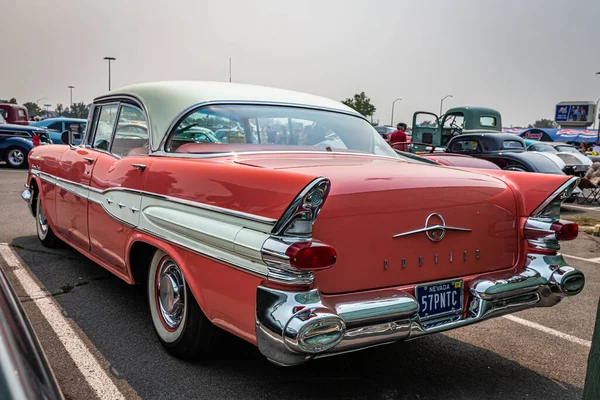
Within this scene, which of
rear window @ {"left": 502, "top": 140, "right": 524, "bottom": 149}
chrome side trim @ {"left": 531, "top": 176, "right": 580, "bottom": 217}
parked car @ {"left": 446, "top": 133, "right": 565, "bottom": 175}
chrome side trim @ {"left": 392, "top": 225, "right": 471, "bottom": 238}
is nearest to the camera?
chrome side trim @ {"left": 392, "top": 225, "right": 471, "bottom": 238}

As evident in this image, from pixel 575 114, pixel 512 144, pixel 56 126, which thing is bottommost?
pixel 512 144

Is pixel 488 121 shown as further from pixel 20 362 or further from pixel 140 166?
pixel 20 362

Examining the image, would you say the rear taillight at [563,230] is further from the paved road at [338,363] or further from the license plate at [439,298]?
the paved road at [338,363]

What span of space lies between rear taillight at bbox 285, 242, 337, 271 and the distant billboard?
247 ft

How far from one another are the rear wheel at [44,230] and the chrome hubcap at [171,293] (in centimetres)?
272

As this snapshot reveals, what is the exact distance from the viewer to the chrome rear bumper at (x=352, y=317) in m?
2.18

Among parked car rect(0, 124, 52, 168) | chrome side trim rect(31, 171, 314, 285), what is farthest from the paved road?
parked car rect(0, 124, 52, 168)

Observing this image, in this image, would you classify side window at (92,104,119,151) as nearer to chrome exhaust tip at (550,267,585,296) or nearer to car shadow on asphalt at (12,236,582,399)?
car shadow on asphalt at (12,236,582,399)

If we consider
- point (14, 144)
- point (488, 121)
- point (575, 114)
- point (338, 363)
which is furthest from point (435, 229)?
point (575, 114)

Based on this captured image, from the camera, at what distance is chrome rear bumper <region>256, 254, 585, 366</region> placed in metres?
2.18

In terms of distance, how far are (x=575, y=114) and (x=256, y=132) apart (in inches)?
2955

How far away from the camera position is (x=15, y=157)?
1614cm

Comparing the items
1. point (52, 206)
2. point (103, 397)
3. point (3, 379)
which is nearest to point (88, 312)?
point (103, 397)

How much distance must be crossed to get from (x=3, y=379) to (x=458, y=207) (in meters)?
2.32
